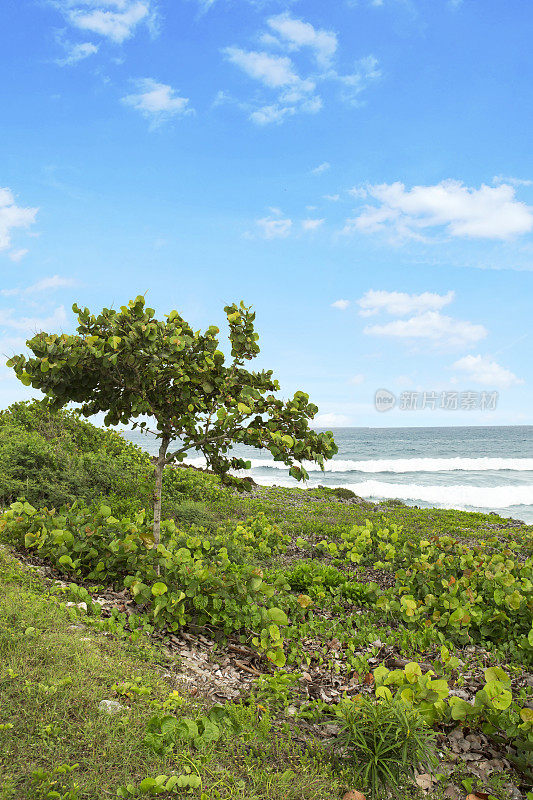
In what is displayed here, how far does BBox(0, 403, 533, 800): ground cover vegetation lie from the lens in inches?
119

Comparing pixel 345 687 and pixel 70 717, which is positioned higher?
pixel 70 717

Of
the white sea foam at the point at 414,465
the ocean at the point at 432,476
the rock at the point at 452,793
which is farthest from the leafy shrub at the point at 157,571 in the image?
the white sea foam at the point at 414,465

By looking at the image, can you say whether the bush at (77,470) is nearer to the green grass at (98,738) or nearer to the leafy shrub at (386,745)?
the green grass at (98,738)

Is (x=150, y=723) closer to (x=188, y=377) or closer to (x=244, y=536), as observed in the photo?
(x=188, y=377)

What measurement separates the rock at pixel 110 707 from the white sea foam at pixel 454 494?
25.9 meters

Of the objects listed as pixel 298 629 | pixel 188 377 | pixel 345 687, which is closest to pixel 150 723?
pixel 345 687

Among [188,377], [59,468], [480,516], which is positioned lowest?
[480,516]

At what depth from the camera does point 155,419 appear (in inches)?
257

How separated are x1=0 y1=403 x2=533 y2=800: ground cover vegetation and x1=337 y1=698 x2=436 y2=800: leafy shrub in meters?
0.01

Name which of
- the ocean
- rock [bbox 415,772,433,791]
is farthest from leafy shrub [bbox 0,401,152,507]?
rock [bbox 415,772,433,791]

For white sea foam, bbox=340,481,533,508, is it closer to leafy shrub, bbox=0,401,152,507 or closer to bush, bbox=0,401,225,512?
bush, bbox=0,401,225,512

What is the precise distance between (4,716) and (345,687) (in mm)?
2909

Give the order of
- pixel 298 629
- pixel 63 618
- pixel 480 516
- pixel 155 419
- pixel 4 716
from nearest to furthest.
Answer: pixel 4 716
pixel 63 618
pixel 298 629
pixel 155 419
pixel 480 516

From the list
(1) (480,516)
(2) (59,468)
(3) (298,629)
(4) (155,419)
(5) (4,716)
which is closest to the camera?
(5) (4,716)
